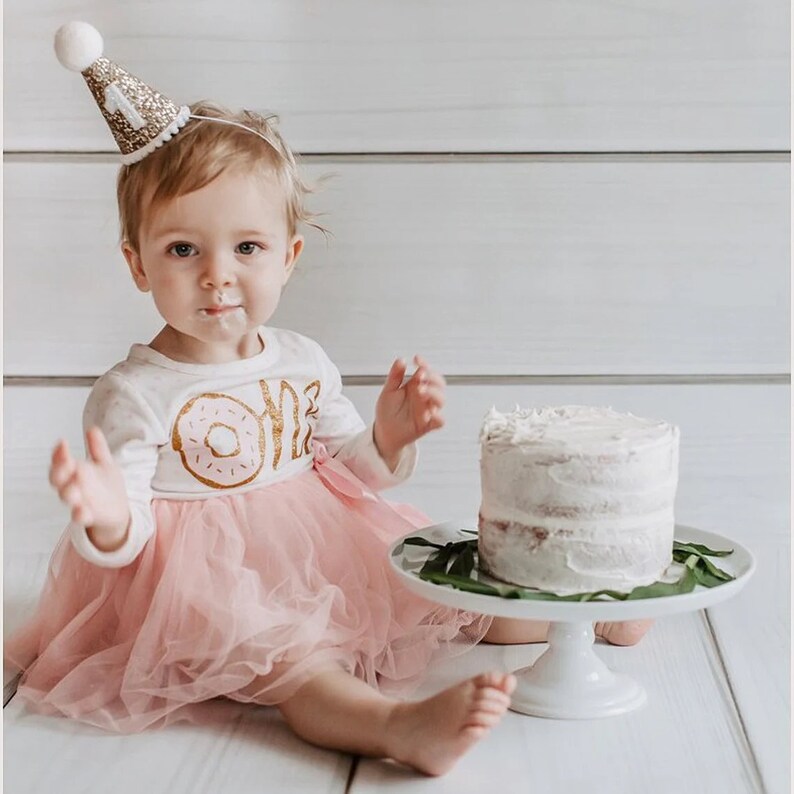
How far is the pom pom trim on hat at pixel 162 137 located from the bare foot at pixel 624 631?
0.65m

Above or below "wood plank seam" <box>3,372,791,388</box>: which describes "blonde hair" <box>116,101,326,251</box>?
above

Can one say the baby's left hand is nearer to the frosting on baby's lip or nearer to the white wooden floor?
the frosting on baby's lip

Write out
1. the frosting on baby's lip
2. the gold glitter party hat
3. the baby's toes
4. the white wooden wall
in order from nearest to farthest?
1. the baby's toes
2. the frosting on baby's lip
3. the gold glitter party hat
4. the white wooden wall

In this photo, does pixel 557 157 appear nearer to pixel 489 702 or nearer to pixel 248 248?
pixel 248 248

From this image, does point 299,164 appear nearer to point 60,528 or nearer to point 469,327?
point 469,327

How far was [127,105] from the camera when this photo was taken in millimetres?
1124

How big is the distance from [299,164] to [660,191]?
1.43 ft

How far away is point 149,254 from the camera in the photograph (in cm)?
114

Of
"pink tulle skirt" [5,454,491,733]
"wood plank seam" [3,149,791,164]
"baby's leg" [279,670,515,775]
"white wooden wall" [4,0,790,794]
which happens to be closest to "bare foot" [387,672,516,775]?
"baby's leg" [279,670,515,775]

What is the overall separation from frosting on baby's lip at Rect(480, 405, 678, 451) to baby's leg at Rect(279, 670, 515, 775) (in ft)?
0.67

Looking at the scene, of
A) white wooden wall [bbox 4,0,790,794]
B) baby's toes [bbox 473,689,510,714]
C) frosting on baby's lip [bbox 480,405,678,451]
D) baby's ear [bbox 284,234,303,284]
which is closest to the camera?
baby's toes [bbox 473,689,510,714]

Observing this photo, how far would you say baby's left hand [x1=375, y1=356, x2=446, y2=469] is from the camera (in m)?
1.17

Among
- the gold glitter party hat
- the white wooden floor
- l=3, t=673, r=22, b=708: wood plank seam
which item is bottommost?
the white wooden floor

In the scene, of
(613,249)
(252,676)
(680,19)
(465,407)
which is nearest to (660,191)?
(613,249)
